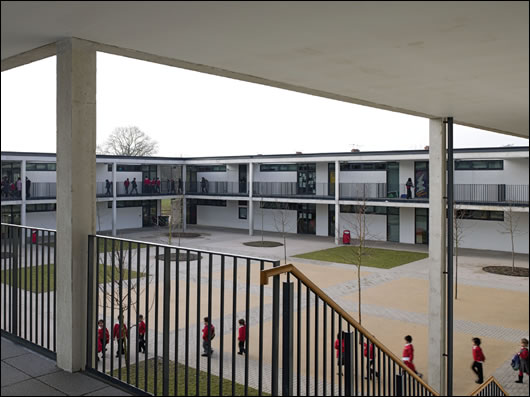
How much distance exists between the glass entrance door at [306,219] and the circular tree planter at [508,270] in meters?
12.3

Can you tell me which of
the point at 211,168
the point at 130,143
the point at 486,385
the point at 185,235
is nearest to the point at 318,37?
the point at 486,385

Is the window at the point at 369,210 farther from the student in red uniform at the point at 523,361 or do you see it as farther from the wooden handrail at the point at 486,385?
the wooden handrail at the point at 486,385

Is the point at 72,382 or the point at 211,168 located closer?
the point at 72,382

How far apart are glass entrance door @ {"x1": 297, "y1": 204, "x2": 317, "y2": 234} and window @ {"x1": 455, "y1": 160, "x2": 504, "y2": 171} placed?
8.94 m

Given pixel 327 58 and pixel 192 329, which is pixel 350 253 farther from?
pixel 327 58

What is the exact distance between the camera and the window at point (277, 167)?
105 feet

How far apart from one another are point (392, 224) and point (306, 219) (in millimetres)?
5581

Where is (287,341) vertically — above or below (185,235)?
above

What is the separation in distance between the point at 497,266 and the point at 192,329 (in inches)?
549

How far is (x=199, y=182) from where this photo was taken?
35.6 m

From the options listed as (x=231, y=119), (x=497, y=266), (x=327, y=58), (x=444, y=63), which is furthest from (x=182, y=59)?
(x=231, y=119)

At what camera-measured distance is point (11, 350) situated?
Answer: 12.2ft

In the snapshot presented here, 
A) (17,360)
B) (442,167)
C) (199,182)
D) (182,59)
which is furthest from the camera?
(199,182)

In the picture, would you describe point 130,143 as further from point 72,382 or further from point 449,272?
point 72,382
